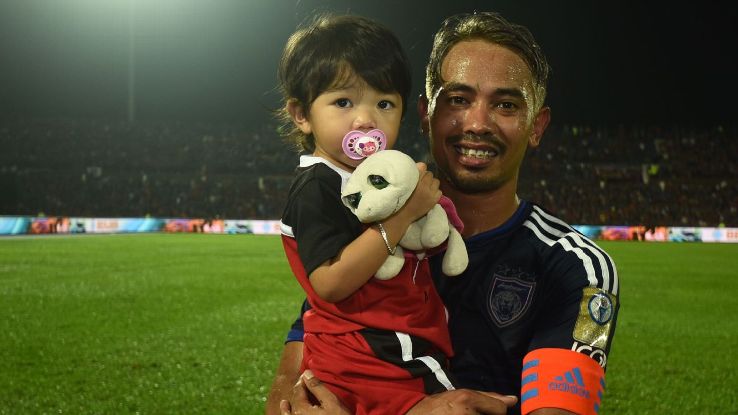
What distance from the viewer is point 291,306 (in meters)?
10.9

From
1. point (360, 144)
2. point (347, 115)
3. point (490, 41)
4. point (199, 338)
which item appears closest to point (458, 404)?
point (360, 144)

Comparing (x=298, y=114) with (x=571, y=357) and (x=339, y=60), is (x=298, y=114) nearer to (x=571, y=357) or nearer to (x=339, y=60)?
(x=339, y=60)

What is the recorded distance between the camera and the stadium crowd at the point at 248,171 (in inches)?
1499

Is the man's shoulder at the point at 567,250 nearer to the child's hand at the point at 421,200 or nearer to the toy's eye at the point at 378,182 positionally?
the child's hand at the point at 421,200

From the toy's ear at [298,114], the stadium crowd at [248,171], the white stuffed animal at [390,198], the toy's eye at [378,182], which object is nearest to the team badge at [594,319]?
the white stuffed animal at [390,198]

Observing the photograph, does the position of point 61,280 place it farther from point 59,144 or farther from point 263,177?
point 59,144

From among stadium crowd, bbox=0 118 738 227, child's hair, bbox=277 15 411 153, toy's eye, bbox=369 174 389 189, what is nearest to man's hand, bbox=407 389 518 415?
toy's eye, bbox=369 174 389 189

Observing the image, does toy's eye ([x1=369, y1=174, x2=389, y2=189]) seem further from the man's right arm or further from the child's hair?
the man's right arm

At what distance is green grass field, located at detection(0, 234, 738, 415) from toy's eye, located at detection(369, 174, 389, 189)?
4.06 m

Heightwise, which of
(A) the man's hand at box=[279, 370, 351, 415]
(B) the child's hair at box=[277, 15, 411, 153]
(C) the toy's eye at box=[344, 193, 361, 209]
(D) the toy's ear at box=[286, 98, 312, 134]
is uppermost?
(B) the child's hair at box=[277, 15, 411, 153]

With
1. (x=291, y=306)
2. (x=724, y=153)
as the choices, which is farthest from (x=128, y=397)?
(x=724, y=153)

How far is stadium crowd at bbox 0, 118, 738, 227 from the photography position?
125 feet

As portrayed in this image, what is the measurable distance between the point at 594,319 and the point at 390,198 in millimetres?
764

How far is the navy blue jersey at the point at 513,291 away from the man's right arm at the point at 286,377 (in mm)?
650
